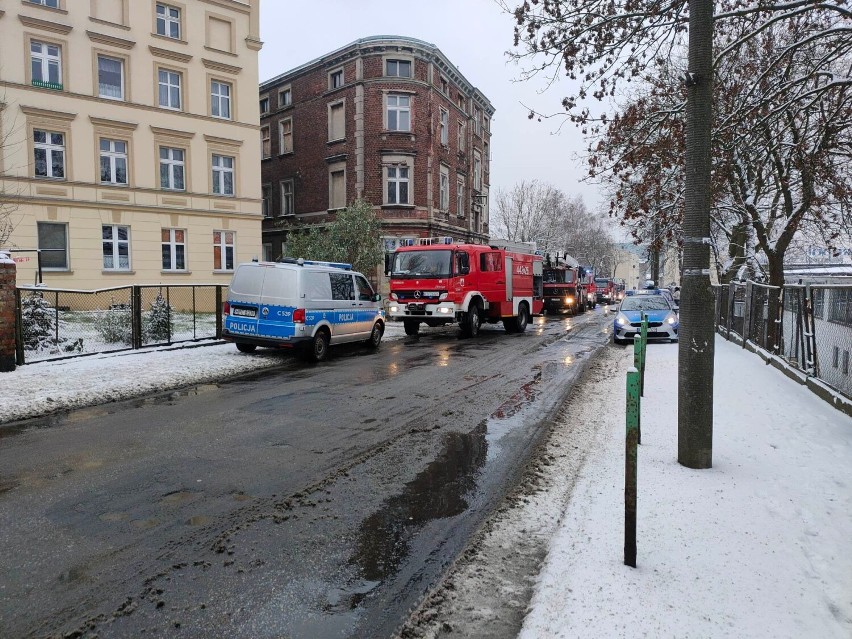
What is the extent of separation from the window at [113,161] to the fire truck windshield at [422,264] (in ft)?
46.3

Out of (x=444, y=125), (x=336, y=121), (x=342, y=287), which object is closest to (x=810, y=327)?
(x=342, y=287)

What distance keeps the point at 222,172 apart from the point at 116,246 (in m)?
6.12

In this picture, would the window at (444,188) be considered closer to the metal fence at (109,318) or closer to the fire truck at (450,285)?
the fire truck at (450,285)

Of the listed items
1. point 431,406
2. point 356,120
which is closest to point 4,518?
point 431,406

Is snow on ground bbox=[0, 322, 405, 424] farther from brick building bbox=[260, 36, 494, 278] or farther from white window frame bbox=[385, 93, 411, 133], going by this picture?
white window frame bbox=[385, 93, 411, 133]

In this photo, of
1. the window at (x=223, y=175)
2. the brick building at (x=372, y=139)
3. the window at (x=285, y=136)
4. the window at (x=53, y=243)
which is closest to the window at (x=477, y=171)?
the brick building at (x=372, y=139)

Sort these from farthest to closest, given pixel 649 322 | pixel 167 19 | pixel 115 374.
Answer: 1. pixel 167 19
2. pixel 649 322
3. pixel 115 374

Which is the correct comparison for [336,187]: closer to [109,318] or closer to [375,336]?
[375,336]

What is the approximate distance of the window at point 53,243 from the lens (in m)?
22.6

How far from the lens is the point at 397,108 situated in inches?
1308

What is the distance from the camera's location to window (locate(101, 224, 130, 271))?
24.0 m

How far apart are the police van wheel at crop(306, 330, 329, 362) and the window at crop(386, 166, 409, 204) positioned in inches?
860

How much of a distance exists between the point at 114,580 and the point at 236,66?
28.7 meters

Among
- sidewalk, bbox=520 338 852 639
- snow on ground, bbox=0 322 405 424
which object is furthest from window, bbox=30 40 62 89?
sidewalk, bbox=520 338 852 639
